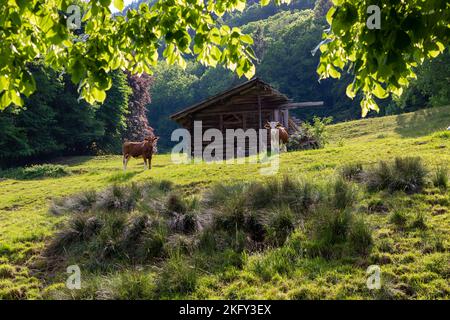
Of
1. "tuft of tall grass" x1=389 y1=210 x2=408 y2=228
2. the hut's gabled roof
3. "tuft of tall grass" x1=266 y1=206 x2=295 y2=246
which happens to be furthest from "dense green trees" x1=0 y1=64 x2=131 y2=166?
"tuft of tall grass" x1=389 y1=210 x2=408 y2=228

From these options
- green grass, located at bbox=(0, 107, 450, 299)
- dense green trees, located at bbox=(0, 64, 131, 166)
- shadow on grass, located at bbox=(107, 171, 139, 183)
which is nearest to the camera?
green grass, located at bbox=(0, 107, 450, 299)

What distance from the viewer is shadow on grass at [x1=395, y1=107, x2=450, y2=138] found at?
24.3m

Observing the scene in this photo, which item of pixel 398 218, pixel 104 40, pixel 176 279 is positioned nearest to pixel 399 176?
pixel 398 218

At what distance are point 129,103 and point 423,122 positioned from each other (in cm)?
3446

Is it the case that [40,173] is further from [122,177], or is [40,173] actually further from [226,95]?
[226,95]

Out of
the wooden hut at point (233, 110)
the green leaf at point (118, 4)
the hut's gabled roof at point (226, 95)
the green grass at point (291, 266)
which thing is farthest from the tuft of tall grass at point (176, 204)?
the wooden hut at point (233, 110)

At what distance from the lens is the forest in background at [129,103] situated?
120 feet

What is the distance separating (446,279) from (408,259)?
2.23ft

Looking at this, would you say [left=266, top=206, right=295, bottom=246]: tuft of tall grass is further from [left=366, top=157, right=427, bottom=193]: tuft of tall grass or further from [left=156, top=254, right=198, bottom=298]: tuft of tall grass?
[left=366, top=157, right=427, bottom=193]: tuft of tall grass

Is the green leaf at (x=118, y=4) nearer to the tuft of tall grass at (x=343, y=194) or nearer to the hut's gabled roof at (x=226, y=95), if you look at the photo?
the tuft of tall grass at (x=343, y=194)

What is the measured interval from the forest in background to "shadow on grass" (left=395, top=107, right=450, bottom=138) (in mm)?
10442

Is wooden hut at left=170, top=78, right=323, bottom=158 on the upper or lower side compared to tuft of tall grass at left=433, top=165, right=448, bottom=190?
upper

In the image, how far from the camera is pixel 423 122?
93.4 feet

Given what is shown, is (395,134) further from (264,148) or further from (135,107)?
(135,107)
